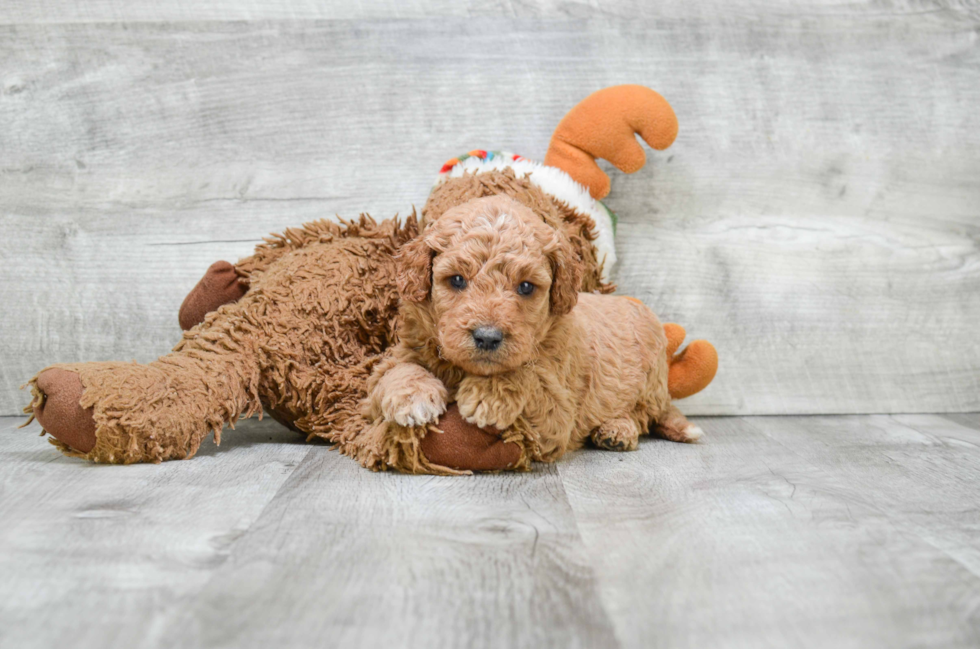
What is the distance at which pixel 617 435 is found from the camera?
1.41 meters

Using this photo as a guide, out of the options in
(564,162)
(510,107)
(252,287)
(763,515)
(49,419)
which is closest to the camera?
(763,515)

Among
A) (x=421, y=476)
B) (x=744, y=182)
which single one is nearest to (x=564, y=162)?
(x=744, y=182)

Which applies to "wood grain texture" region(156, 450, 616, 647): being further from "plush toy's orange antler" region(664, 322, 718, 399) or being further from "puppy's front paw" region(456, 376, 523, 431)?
"plush toy's orange antler" region(664, 322, 718, 399)

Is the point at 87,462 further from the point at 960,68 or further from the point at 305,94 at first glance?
the point at 960,68

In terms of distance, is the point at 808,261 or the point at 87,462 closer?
the point at 87,462

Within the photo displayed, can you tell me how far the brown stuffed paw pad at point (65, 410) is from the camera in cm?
114

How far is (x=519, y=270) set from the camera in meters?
1.13

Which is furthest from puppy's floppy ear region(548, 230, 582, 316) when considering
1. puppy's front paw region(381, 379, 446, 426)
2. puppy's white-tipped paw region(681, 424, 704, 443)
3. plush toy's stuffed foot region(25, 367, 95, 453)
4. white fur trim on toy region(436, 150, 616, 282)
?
plush toy's stuffed foot region(25, 367, 95, 453)

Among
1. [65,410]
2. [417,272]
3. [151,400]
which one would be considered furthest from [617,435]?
[65,410]

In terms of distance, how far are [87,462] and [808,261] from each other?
1.59 m

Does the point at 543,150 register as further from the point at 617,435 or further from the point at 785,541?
the point at 785,541

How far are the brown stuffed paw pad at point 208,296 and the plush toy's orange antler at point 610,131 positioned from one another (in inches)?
28.5

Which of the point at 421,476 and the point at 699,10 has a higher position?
the point at 699,10

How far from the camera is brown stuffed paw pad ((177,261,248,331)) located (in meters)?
1.47
